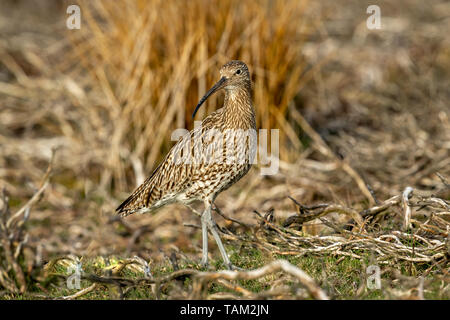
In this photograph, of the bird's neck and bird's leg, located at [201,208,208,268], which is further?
the bird's neck

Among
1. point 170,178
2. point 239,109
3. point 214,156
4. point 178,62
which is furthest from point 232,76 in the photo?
point 178,62

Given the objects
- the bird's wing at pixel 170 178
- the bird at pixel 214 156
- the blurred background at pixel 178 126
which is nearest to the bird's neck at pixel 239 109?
the bird at pixel 214 156

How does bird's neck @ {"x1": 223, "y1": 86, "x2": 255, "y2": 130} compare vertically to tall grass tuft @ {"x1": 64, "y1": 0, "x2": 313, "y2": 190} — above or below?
below

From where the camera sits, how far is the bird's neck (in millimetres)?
5230

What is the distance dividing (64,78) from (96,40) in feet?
4.20

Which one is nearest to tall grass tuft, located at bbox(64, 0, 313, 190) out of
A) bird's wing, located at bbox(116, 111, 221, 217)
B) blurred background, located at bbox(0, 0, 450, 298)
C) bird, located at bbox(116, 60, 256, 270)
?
blurred background, located at bbox(0, 0, 450, 298)

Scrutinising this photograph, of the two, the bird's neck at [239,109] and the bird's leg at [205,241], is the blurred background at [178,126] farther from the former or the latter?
the bird's neck at [239,109]

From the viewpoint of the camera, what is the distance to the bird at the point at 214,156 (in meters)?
→ 5.12

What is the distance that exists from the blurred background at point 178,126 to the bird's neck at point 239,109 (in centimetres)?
183

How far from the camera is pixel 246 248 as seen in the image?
547 cm

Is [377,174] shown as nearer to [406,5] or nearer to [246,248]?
[246,248]

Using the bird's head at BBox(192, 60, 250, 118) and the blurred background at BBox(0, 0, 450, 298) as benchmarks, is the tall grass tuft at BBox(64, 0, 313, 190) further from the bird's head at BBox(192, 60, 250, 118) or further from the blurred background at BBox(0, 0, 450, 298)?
the bird's head at BBox(192, 60, 250, 118)

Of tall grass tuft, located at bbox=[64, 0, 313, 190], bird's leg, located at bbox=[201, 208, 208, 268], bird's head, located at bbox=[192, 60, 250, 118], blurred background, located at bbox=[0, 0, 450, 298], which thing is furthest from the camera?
tall grass tuft, located at bbox=[64, 0, 313, 190]
